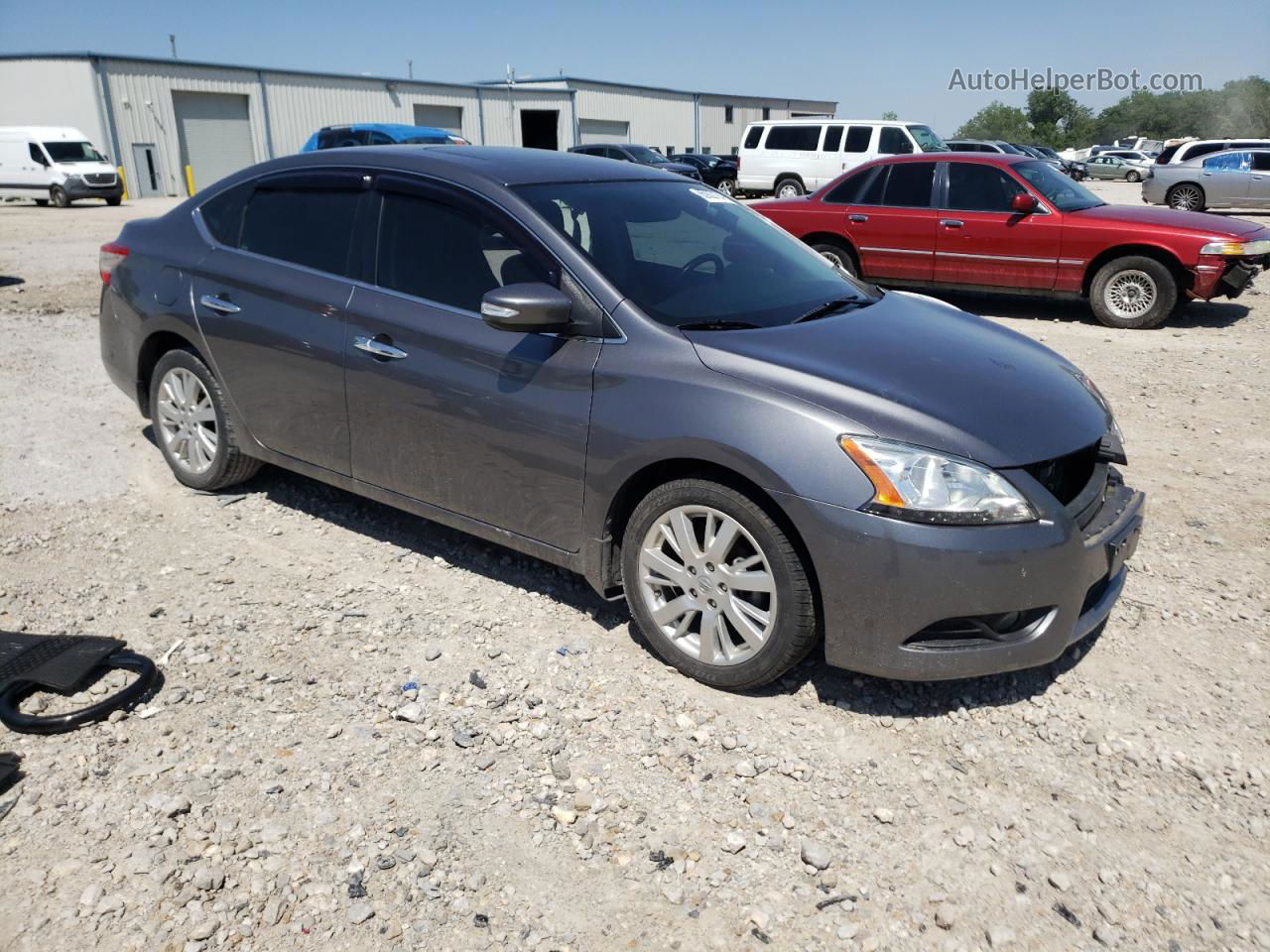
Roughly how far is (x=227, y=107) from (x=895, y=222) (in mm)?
34487

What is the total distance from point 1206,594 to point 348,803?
346 centimetres

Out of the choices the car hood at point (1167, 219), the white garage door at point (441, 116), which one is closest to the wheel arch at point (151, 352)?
the car hood at point (1167, 219)

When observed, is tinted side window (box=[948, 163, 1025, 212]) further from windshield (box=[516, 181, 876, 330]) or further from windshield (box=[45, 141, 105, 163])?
windshield (box=[45, 141, 105, 163])

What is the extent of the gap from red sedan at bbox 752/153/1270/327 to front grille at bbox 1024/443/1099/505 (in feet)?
22.5

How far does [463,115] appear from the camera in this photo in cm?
4603

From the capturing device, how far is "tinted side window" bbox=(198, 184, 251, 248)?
469cm

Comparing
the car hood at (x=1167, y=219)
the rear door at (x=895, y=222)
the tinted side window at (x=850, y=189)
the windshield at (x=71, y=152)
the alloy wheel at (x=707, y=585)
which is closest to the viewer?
the alloy wheel at (x=707, y=585)

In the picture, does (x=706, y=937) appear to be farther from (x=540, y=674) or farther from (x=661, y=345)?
(x=661, y=345)

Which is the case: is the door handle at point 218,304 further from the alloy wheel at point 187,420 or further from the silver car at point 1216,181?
the silver car at point 1216,181

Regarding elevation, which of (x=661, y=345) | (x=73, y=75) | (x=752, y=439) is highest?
(x=73, y=75)

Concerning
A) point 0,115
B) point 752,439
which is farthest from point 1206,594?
point 0,115

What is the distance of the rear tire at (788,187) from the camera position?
22469mm

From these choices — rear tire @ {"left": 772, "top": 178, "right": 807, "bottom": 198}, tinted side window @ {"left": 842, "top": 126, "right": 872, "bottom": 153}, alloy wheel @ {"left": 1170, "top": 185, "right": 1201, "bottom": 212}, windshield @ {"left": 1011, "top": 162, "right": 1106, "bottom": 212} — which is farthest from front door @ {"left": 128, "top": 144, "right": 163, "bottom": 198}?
windshield @ {"left": 1011, "top": 162, "right": 1106, "bottom": 212}

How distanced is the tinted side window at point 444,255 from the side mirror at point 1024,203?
24.7 ft
